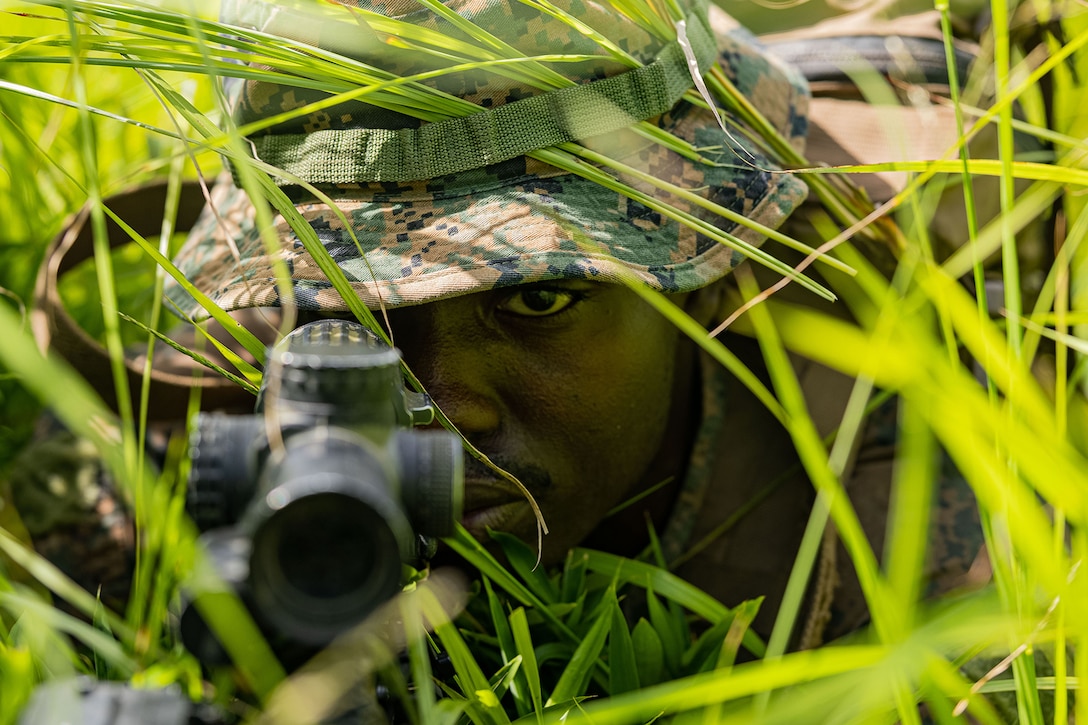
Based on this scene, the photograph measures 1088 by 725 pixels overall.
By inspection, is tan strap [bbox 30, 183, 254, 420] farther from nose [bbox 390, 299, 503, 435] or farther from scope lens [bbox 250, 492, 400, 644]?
scope lens [bbox 250, 492, 400, 644]

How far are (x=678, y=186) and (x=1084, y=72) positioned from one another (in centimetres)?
72

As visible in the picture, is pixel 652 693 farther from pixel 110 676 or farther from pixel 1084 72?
pixel 1084 72

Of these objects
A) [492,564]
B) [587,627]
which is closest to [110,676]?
[492,564]

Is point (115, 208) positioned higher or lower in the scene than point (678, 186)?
lower

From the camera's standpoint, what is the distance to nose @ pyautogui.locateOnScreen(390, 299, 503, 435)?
3.89ft

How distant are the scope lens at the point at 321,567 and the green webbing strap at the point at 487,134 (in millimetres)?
659

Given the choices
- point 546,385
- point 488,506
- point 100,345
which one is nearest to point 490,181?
point 546,385

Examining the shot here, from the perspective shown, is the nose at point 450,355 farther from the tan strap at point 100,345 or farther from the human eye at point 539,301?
the tan strap at point 100,345

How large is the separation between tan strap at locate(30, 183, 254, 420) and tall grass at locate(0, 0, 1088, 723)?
0.17 ft

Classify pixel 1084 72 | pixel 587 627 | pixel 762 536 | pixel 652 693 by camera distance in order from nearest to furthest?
pixel 652 693 < pixel 587 627 < pixel 1084 72 < pixel 762 536

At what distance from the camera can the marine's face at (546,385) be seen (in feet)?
3.93

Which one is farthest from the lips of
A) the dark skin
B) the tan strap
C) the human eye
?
the tan strap

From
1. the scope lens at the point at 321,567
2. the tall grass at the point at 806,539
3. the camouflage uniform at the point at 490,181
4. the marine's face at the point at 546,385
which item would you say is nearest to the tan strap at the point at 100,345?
the tall grass at the point at 806,539

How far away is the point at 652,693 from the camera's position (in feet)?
2.55
